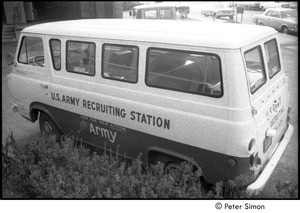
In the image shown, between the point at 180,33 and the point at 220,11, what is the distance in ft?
41.5

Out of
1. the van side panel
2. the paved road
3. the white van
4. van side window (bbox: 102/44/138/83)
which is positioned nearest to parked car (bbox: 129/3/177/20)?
the paved road

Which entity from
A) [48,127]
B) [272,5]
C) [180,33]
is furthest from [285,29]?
[48,127]

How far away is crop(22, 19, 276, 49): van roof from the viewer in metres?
2.86

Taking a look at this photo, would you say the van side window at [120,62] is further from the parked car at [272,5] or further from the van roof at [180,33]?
the parked car at [272,5]

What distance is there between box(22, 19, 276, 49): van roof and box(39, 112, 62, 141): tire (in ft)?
5.04

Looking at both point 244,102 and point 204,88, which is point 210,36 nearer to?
point 204,88

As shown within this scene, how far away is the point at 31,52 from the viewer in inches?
189

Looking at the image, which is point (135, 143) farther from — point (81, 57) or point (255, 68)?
point (255, 68)

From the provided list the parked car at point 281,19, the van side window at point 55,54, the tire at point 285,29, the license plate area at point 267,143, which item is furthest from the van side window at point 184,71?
the tire at point 285,29

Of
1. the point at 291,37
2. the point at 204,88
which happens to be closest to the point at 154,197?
the point at 204,88

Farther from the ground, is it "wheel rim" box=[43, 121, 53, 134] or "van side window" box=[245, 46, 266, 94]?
"van side window" box=[245, 46, 266, 94]

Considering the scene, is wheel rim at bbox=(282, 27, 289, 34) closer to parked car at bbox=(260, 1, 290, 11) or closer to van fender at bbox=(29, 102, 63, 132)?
parked car at bbox=(260, 1, 290, 11)

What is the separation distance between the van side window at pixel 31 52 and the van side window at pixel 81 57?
0.75 metres

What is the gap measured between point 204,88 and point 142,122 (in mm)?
931
